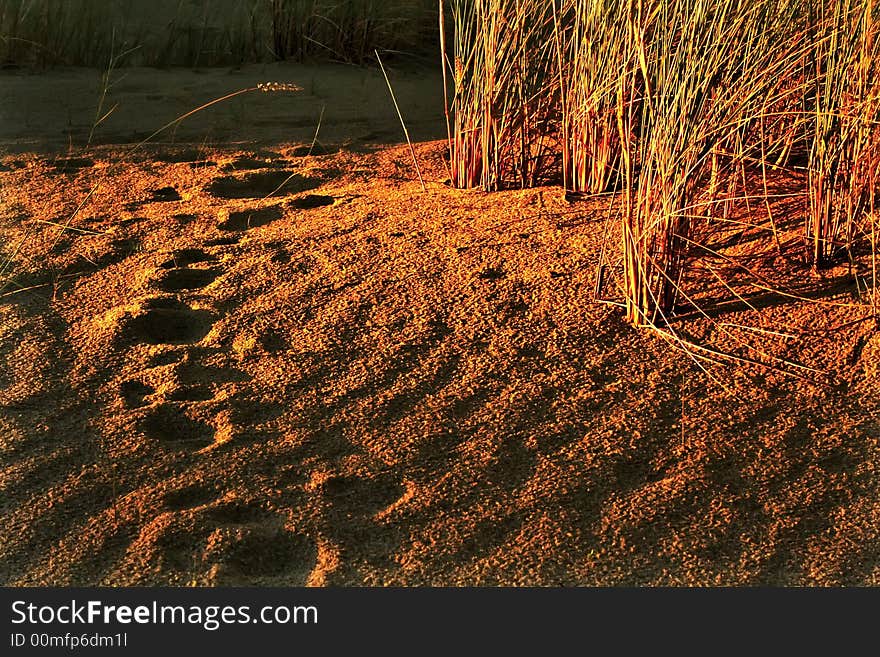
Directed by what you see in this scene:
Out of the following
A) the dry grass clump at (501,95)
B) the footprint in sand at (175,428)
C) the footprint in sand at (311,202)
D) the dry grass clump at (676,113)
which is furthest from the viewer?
the footprint in sand at (311,202)

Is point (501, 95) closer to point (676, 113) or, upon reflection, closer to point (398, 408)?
point (676, 113)

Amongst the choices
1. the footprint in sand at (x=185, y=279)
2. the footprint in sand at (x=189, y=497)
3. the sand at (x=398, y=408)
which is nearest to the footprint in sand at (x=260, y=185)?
the sand at (x=398, y=408)

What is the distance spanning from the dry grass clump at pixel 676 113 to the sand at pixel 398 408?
0.12 meters

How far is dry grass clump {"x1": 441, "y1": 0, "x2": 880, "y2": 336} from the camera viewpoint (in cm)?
218

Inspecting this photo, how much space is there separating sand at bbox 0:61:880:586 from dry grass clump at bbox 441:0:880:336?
119mm

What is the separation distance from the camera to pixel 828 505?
5.91 ft

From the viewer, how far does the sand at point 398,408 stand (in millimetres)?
1689

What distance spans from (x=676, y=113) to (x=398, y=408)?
2.76 ft

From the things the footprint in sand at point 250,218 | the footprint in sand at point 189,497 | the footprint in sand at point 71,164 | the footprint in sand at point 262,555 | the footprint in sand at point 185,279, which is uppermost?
the footprint in sand at point 71,164

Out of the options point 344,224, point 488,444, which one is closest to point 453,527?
point 488,444

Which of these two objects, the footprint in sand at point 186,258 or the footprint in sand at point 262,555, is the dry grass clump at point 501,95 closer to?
the footprint in sand at point 186,258

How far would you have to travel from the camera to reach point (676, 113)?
2.16 m

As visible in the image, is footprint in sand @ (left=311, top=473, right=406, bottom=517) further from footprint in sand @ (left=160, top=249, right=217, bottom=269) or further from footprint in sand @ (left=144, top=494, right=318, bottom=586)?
footprint in sand @ (left=160, top=249, right=217, bottom=269)

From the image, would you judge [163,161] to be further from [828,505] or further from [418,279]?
[828,505]
